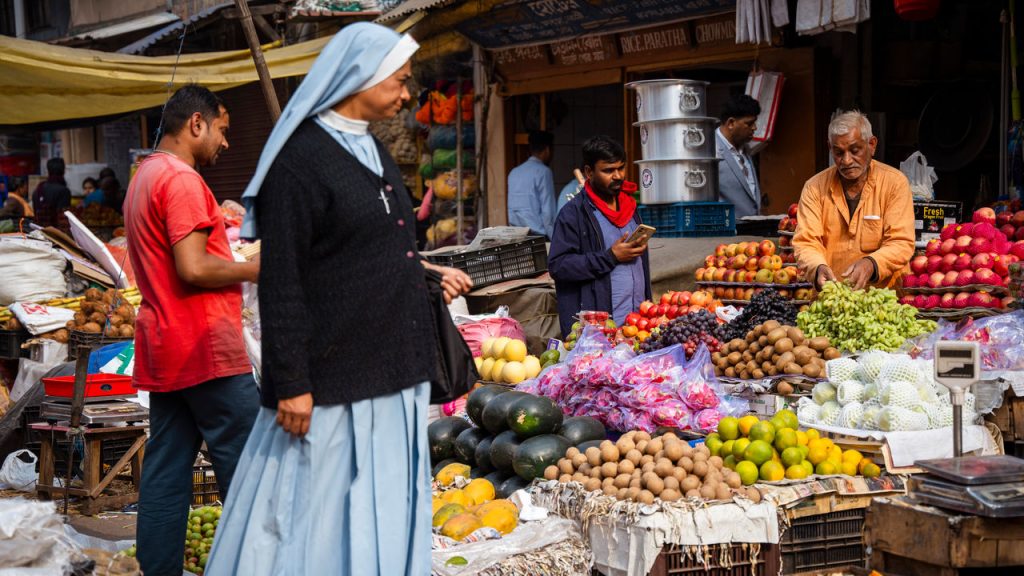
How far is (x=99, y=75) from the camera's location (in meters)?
10.6

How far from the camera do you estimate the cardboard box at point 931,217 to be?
7.19 meters

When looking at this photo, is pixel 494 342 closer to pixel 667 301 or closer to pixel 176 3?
pixel 667 301

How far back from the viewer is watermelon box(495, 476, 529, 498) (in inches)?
209

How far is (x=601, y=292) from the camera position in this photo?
7.18 m

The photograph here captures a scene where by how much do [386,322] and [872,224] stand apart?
356 centimetres

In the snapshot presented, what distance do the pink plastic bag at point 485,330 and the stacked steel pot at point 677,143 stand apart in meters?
1.52

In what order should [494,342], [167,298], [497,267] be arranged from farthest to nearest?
[497,267] < [494,342] < [167,298]

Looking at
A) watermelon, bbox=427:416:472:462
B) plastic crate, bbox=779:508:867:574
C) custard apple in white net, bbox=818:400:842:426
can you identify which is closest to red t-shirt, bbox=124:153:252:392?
watermelon, bbox=427:416:472:462

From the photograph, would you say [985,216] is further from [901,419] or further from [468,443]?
[468,443]

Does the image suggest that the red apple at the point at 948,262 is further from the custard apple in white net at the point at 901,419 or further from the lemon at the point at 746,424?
the lemon at the point at 746,424

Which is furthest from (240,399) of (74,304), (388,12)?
(388,12)

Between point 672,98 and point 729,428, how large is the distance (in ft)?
13.4

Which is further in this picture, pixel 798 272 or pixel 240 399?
pixel 798 272

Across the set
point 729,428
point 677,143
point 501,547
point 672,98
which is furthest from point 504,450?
point 672,98
